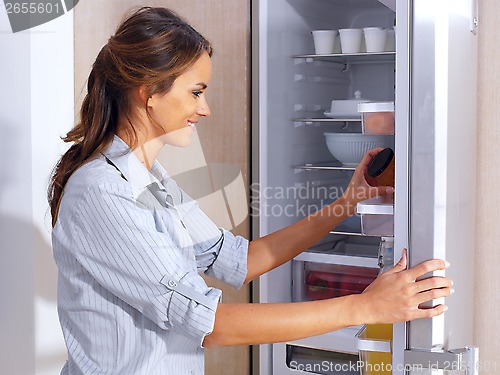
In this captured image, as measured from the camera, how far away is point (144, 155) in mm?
1376

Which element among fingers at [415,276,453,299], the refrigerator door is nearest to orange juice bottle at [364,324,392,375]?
the refrigerator door

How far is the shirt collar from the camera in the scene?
4.26 ft

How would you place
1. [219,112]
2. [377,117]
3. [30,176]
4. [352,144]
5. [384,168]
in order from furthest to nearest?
[30,176] → [219,112] → [352,144] → [384,168] → [377,117]

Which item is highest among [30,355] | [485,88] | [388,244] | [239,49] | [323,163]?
[239,49]

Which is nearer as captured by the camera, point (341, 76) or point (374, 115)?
point (374, 115)

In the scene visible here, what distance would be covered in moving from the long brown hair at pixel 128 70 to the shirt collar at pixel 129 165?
18mm

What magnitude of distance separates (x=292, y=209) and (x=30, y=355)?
2.54 ft

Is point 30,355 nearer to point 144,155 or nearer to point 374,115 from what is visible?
point 144,155

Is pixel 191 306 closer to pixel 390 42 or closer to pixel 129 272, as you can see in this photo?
pixel 129 272

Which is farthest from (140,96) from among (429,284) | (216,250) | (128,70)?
(429,284)

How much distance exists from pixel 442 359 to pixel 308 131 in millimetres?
725

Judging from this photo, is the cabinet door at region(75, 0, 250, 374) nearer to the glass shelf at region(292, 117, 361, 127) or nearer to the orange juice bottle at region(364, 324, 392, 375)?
the glass shelf at region(292, 117, 361, 127)

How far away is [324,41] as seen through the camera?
5.41ft

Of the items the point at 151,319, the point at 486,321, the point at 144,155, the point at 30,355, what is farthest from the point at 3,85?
the point at 486,321
